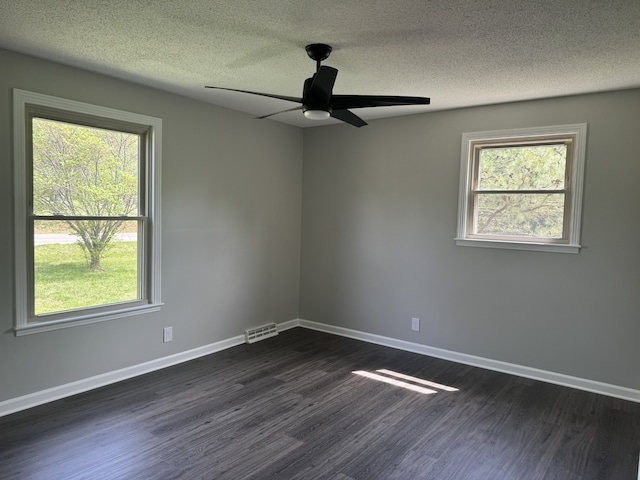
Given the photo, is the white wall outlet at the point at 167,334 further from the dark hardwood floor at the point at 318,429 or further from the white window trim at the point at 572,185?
the white window trim at the point at 572,185

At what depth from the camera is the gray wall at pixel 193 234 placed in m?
3.05

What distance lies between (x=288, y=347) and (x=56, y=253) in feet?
7.91

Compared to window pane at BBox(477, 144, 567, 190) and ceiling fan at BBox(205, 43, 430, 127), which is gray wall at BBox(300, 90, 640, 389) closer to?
window pane at BBox(477, 144, 567, 190)

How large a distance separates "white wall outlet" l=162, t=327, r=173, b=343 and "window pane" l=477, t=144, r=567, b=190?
325cm

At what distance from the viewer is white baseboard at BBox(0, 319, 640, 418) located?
317 centimetres

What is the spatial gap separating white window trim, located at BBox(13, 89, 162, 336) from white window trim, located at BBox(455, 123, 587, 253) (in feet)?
9.40

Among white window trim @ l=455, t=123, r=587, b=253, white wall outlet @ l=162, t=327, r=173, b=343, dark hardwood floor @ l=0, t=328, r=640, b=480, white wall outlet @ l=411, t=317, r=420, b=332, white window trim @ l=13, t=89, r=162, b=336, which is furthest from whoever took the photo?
white wall outlet @ l=411, t=317, r=420, b=332

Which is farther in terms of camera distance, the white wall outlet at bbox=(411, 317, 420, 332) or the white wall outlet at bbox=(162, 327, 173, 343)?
the white wall outlet at bbox=(411, 317, 420, 332)

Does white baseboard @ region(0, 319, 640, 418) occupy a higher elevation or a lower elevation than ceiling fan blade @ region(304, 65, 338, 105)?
lower

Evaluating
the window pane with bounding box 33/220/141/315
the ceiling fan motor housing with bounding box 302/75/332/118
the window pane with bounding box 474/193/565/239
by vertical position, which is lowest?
the window pane with bounding box 33/220/141/315

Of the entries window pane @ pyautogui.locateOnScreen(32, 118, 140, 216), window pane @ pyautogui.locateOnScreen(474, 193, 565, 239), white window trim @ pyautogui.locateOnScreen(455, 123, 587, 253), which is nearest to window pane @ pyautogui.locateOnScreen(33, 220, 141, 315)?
window pane @ pyautogui.locateOnScreen(32, 118, 140, 216)

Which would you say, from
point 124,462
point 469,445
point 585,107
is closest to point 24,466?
point 124,462

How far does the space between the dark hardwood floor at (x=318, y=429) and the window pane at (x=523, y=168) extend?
1768 millimetres

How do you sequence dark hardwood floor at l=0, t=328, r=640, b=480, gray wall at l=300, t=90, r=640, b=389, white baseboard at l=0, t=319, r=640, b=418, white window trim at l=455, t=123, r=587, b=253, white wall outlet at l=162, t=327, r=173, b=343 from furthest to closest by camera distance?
white wall outlet at l=162, t=327, r=173, b=343
white window trim at l=455, t=123, r=587, b=253
gray wall at l=300, t=90, r=640, b=389
white baseboard at l=0, t=319, r=640, b=418
dark hardwood floor at l=0, t=328, r=640, b=480
